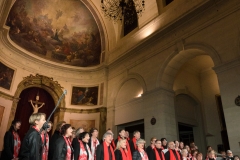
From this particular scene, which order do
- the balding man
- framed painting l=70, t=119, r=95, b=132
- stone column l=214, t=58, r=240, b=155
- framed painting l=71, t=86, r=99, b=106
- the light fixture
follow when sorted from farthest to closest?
framed painting l=71, t=86, r=99, b=106, framed painting l=70, t=119, r=95, b=132, the light fixture, stone column l=214, t=58, r=240, b=155, the balding man

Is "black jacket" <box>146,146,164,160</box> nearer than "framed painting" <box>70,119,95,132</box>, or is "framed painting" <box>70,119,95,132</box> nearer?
"black jacket" <box>146,146,164,160</box>

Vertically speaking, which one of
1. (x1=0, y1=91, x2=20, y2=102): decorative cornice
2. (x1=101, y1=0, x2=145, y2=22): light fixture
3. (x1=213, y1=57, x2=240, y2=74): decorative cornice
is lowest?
(x1=0, y1=91, x2=20, y2=102): decorative cornice

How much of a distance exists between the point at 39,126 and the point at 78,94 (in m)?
12.3

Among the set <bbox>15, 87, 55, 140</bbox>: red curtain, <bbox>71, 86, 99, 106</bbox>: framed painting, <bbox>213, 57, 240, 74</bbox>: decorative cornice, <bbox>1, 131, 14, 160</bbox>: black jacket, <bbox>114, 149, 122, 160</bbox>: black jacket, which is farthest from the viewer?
<bbox>71, 86, 99, 106</bbox>: framed painting

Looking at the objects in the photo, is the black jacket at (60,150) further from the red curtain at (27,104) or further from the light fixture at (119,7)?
the red curtain at (27,104)

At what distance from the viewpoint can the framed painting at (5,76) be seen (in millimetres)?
12109

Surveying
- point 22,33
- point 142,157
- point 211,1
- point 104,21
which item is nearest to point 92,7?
point 104,21

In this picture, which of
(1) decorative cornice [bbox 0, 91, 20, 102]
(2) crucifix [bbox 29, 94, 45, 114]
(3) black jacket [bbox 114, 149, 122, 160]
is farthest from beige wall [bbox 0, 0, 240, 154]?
(3) black jacket [bbox 114, 149, 122, 160]

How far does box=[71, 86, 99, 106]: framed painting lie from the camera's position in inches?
601

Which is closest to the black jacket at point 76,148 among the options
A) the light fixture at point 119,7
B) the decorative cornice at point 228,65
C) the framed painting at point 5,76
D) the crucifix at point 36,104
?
the decorative cornice at point 228,65

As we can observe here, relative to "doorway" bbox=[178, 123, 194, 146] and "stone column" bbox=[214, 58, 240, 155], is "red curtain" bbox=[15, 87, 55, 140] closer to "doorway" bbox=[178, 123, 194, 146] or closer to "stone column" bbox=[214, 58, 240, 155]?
"doorway" bbox=[178, 123, 194, 146]

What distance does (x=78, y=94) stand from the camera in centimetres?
1550

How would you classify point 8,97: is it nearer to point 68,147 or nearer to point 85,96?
point 85,96

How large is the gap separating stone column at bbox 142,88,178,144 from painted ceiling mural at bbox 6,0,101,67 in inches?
271
